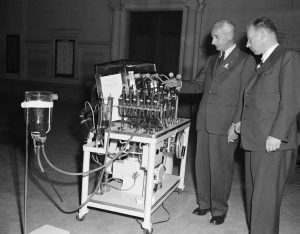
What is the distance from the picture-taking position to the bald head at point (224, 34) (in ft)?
8.94

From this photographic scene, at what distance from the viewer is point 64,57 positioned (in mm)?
10469

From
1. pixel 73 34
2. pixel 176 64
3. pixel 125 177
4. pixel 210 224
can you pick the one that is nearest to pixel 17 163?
pixel 125 177

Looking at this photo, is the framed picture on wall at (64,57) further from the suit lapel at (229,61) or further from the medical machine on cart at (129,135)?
the suit lapel at (229,61)

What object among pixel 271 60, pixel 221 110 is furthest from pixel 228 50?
pixel 271 60

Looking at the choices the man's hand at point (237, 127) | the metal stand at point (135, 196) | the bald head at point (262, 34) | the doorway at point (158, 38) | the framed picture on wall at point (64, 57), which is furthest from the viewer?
the framed picture on wall at point (64, 57)

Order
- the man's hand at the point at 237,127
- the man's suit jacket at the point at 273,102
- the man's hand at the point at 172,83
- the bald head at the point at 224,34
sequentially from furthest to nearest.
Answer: the man's hand at the point at 172,83 < the bald head at the point at 224,34 < the man's hand at the point at 237,127 < the man's suit jacket at the point at 273,102

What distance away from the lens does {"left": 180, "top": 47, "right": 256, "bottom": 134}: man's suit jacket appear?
8.95ft

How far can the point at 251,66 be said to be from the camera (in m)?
2.72

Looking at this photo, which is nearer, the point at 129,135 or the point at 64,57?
the point at 129,135

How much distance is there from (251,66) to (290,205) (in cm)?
161

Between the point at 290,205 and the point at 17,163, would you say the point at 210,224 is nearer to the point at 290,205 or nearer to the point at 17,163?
the point at 290,205

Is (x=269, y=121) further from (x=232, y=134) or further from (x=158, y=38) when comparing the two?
(x=158, y=38)

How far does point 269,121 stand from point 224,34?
87 cm

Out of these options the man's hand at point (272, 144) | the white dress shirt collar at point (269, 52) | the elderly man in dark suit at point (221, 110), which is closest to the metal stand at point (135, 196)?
the elderly man in dark suit at point (221, 110)
